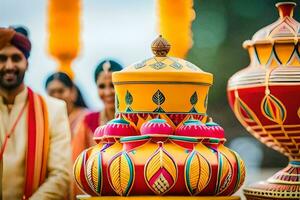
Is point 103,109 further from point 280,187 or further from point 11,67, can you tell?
A: point 280,187

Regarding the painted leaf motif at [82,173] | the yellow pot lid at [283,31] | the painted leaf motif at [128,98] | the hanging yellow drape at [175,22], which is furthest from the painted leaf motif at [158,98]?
the hanging yellow drape at [175,22]

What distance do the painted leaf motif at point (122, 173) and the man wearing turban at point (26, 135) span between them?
138cm

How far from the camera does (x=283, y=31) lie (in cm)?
635

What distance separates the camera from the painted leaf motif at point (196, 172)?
5.29 meters

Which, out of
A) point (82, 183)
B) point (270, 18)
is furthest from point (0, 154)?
point (270, 18)

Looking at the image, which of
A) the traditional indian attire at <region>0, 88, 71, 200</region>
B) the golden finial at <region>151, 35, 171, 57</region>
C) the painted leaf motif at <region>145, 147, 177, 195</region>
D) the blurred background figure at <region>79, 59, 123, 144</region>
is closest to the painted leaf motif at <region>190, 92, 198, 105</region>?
the golden finial at <region>151, 35, 171, 57</region>

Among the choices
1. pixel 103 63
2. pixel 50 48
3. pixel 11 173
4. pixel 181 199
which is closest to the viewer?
pixel 181 199

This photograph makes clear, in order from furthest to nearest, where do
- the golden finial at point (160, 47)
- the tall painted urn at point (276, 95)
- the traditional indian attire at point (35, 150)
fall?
1. the traditional indian attire at point (35, 150)
2. the tall painted urn at point (276, 95)
3. the golden finial at point (160, 47)

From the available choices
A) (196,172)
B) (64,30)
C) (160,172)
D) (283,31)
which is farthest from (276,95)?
(64,30)

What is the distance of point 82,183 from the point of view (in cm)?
552

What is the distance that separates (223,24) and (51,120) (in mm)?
10675

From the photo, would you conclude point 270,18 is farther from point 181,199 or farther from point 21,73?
point 181,199

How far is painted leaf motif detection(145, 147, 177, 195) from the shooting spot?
526 centimetres

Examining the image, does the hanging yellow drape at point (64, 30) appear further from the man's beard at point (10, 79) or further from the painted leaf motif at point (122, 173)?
the painted leaf motif at point (122, 173)
